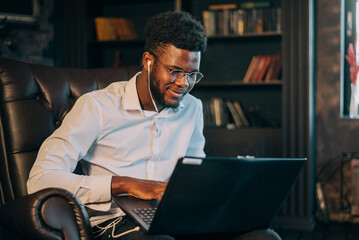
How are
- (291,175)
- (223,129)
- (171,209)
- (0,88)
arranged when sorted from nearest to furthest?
(171,209) < (291,175) < (0,88) < (223,129)

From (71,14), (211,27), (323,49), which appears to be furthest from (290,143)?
(71,14)

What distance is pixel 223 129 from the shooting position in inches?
138

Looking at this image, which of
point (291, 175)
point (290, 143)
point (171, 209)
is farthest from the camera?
point (290, 143)

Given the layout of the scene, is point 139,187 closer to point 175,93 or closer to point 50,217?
point 50,217

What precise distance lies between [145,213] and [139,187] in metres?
0.17

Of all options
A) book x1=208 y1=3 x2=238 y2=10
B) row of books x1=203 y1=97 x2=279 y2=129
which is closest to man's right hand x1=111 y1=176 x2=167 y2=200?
row of books x1=203 y1=97 x2=279 y2=129

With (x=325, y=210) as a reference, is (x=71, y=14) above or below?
above

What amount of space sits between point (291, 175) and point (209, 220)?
0.83 feet

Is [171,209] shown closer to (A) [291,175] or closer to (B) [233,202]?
(B) [233,202]

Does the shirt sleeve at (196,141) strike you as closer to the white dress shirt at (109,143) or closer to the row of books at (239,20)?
the white dress shirt at (109,143)

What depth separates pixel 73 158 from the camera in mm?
1542

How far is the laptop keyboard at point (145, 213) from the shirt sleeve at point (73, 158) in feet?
0.67

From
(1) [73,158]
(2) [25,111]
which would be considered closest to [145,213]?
(1) [73,158]

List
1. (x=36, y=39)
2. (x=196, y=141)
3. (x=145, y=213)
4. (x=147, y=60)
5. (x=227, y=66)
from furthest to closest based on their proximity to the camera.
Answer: (x=227, y=66) → (x=36, y=39) → (x=196, y=141) → (x=147, y=60) → (x=145, y=213)
